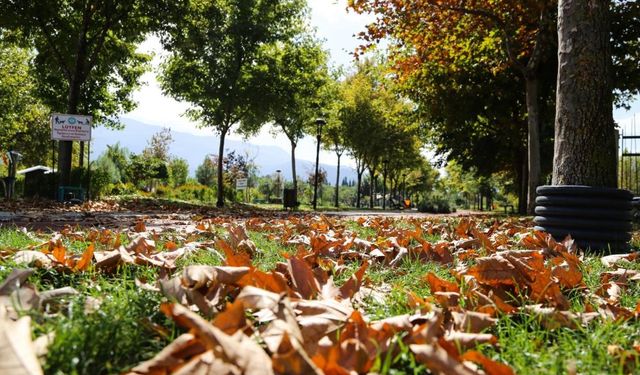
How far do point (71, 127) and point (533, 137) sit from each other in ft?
44.2

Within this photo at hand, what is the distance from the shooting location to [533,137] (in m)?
12.2

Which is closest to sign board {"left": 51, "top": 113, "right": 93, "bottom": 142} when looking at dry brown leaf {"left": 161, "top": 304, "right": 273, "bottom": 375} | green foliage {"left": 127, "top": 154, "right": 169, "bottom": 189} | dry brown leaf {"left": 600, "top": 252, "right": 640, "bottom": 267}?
dry brown leaf {"left": 600, "top": 252, "right": 640, "bottom": 267}

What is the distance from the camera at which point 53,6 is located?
48.4ft

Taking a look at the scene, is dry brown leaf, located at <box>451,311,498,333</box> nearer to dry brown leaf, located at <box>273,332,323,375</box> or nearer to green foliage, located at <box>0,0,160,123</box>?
dry brown leaf, located at <box>273,332,323,375</box>

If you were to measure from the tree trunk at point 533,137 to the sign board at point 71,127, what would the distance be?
12630 mm

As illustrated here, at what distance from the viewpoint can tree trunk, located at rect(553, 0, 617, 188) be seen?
4.22 metres

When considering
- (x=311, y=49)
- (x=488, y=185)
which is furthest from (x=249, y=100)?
(x=488, y=185)

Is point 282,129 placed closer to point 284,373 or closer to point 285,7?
point 285,7

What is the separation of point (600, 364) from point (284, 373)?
83 centimetres

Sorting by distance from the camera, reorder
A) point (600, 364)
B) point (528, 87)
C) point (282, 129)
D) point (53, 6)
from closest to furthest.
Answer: point (600, 364)
point (528, 87)
point (53, 6)
point (282, 129)

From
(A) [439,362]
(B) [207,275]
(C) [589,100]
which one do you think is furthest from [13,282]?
(C) [589,100]

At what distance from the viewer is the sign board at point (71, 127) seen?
13.6 metres

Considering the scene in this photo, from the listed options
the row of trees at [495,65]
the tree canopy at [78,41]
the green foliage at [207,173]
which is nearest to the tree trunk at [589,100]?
the row of trees at [495,65]

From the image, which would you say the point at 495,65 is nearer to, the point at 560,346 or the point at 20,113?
the point at 560,346
